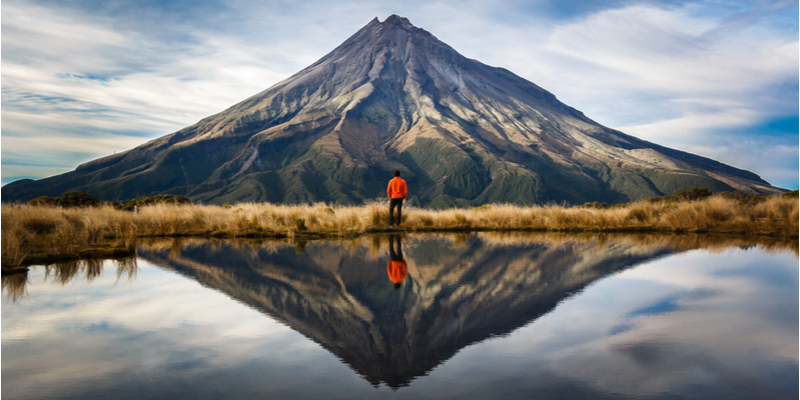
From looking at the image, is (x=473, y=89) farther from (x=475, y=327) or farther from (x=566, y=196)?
(x=475, y=327)

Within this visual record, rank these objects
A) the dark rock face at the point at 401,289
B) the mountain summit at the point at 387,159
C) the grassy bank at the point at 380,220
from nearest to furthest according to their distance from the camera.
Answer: the dark rock face at the point at 401,289
the grassy bank at the point at 380,220
the mountain summit at the point at 387,159

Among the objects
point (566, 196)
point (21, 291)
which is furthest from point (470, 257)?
point (566, 196)

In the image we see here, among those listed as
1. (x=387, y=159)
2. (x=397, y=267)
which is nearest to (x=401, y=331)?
(x=397, y=267)

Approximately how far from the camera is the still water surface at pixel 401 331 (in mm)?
3080

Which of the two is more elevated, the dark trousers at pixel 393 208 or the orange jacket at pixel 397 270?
the dark trousers at pixel 393 208

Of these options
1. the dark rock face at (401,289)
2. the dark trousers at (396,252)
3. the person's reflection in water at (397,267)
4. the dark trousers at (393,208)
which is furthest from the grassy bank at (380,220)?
the person's reflection in water at (397,267)

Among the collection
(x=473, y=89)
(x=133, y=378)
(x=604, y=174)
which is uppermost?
(x=473, y=89)

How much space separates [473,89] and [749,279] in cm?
19733

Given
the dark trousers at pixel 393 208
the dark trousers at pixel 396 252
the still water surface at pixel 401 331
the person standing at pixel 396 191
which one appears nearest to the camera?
the still water surface at pixel 401 331

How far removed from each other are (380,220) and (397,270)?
9344 mm

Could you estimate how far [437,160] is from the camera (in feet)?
547

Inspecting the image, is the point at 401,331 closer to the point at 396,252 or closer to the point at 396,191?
the point at 396,252

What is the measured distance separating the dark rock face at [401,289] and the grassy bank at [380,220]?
3.82 meters

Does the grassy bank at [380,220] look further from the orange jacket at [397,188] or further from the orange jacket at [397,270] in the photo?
the orange jacket at [397,270]
